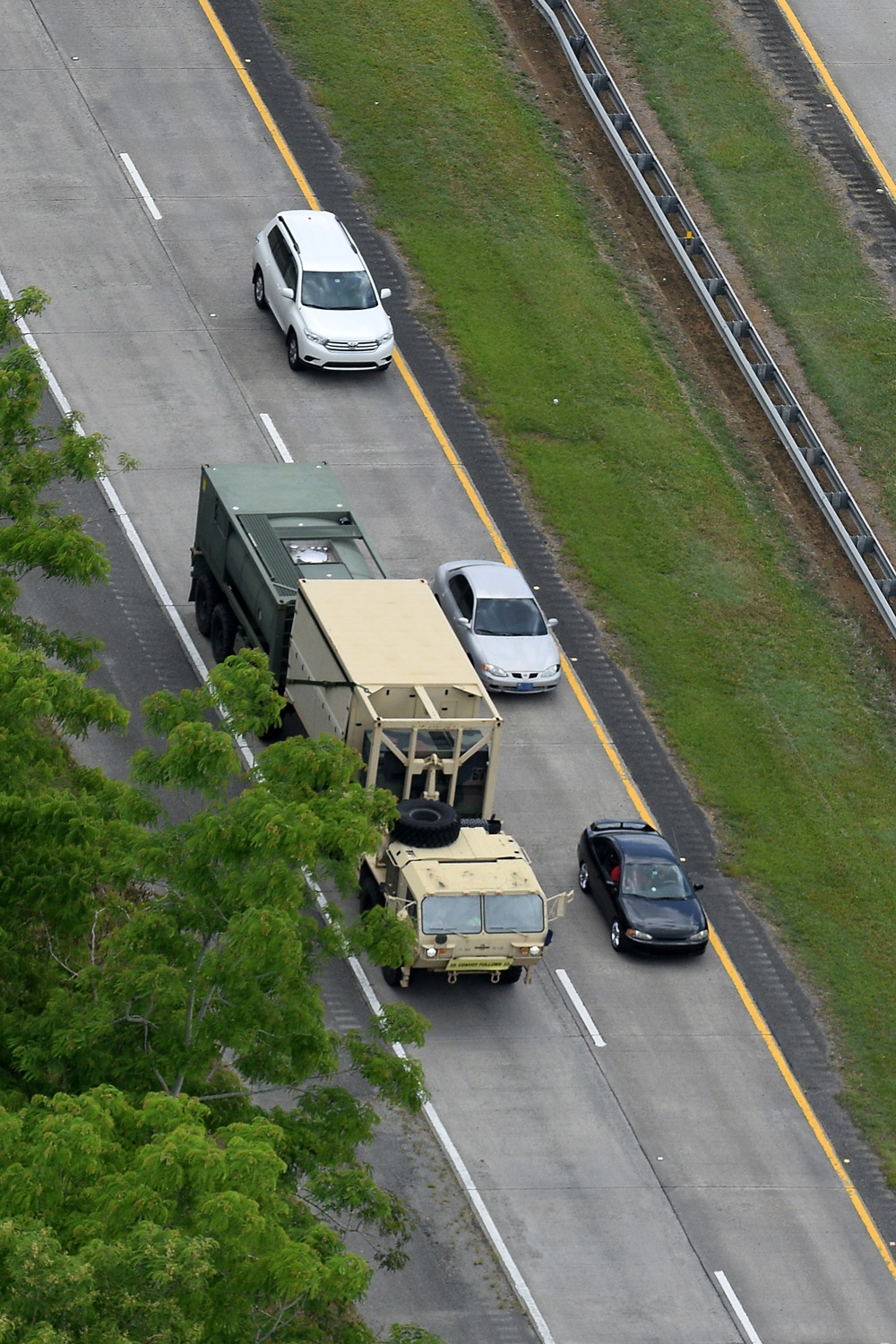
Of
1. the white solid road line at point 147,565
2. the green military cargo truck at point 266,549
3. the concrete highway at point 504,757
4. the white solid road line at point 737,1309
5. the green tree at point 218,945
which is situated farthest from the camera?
the white solid road line at point 147,565

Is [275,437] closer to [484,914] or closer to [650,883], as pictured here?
[650,883]

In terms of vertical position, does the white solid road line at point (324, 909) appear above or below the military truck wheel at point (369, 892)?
below

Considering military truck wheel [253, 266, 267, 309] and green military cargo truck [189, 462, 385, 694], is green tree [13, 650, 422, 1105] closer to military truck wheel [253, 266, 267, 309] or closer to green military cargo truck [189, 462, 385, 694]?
green military cargo truck [189, 462, 385, 694]

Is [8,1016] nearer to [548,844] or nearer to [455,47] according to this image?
[548,844]

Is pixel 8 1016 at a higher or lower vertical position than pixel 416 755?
higher

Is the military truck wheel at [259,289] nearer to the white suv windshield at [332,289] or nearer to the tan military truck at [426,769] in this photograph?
the white suv windshield at [332,289]

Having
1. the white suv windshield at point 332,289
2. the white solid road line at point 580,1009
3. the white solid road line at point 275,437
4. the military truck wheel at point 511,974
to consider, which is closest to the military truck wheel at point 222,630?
the white solid road line at point 275,437

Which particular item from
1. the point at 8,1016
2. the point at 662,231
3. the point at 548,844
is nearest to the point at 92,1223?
the point at 8,1016
